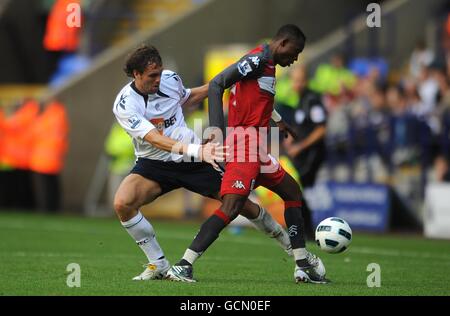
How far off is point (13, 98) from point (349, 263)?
13.6 metres

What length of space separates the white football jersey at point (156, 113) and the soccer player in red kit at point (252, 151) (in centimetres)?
50

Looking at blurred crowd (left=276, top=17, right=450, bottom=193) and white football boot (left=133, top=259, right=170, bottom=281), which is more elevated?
blurred crowd (left=276, top=17, right=450, bottom=193)

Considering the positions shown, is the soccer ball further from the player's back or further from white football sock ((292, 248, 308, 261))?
the player's back

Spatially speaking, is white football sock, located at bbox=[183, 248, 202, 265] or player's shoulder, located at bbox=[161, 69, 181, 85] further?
player's shoulder, located at bbox=[161, 69, 181, 85]

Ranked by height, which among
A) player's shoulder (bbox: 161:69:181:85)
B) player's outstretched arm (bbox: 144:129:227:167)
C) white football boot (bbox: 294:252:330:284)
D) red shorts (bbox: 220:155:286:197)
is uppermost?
player's shoulder (bbox: 161:69:181:85)

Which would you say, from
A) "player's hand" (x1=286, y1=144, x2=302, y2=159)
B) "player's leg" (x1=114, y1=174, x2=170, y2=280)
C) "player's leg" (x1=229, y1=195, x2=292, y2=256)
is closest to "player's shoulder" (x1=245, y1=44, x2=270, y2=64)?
"player's leg" (x1=229, y1=195, x2=292, y2=256)

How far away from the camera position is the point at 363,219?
18.5 metres

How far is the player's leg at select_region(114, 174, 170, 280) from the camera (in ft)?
32.0

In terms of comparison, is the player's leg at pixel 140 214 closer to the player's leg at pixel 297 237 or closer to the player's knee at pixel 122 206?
the player's knee at pixel 122 206

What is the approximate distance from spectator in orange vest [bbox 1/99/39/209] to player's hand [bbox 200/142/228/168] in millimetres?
14186

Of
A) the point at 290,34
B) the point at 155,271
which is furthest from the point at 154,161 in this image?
the point at 290,34

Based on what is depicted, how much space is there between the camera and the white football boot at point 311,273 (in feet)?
31.8

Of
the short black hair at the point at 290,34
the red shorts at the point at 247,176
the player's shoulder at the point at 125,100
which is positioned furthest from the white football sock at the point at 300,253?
the player's shoulder at the point at 125,100

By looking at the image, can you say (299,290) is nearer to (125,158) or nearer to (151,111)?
(151,111)
